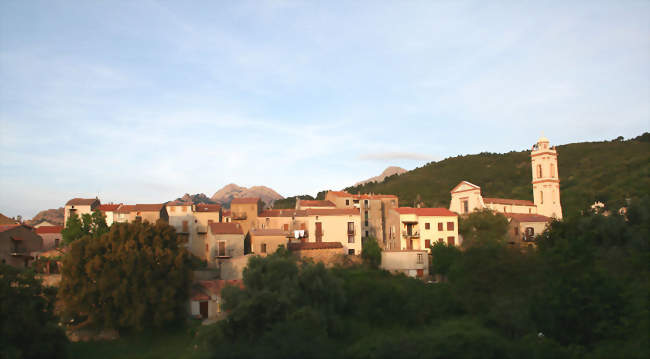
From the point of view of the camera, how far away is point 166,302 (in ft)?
107

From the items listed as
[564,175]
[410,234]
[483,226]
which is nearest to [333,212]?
[410,234]

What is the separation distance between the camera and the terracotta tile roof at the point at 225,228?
42719 mm

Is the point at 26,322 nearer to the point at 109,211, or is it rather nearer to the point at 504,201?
the point at 109,211

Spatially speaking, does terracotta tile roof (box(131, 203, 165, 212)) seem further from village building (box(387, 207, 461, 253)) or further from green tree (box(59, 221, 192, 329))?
village building (box(387, 207, 461, 253))

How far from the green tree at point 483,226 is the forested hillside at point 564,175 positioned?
41.8ft

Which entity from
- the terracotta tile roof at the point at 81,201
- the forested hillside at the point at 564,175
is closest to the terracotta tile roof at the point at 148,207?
the terracotta tile roof at the point at 81,201

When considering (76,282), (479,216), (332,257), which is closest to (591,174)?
(479,216)

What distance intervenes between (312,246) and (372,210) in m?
10.8

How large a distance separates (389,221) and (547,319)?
2348 cm

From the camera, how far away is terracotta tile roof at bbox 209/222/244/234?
140 ft

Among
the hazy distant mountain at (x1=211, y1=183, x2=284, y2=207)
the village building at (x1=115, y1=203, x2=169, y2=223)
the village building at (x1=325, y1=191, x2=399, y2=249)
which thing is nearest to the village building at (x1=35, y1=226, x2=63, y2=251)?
the village building at (x1=115, y1=203, x2=169, y2=223)

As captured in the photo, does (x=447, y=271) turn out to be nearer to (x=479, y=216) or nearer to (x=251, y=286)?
(x=479, y=216)

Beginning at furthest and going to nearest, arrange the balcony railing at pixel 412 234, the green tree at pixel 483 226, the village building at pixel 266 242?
1. the balcony railing at pixel 412 234
2. the green tree at pixel 483 226
3. the village building at pixel 266 242

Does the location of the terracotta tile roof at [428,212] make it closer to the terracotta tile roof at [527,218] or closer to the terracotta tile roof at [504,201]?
the terracotta tile roof at [527,218]
